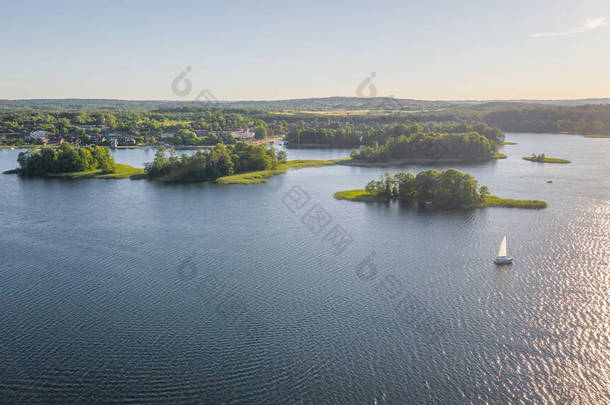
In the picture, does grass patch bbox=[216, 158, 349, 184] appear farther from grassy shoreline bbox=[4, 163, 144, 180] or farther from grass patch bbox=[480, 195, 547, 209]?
grass patch bbox=[480, 195, 547, 209]

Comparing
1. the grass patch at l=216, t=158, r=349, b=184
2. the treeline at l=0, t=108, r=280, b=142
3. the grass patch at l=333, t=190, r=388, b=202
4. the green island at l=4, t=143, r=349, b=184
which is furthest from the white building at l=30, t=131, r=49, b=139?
the grass patch at l=333, t=190, r=388, b=202

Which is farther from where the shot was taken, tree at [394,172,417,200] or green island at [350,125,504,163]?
green island at [350,125,504,163]

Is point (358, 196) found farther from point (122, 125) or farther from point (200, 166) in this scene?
point (122, 125)

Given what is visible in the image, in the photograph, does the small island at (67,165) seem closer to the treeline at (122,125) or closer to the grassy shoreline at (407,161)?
the grassy shoreline at (407,161)

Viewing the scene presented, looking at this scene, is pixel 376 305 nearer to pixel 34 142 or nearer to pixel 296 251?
pixel 296 251

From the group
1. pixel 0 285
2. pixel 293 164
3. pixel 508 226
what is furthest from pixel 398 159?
pixel 0 285

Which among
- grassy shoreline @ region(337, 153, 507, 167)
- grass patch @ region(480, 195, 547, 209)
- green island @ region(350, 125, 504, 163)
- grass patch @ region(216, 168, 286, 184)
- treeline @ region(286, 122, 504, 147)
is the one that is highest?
treeline @ region(286, 122, 504, 147)

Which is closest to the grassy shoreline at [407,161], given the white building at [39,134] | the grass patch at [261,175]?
the grass patch at [261,175]
